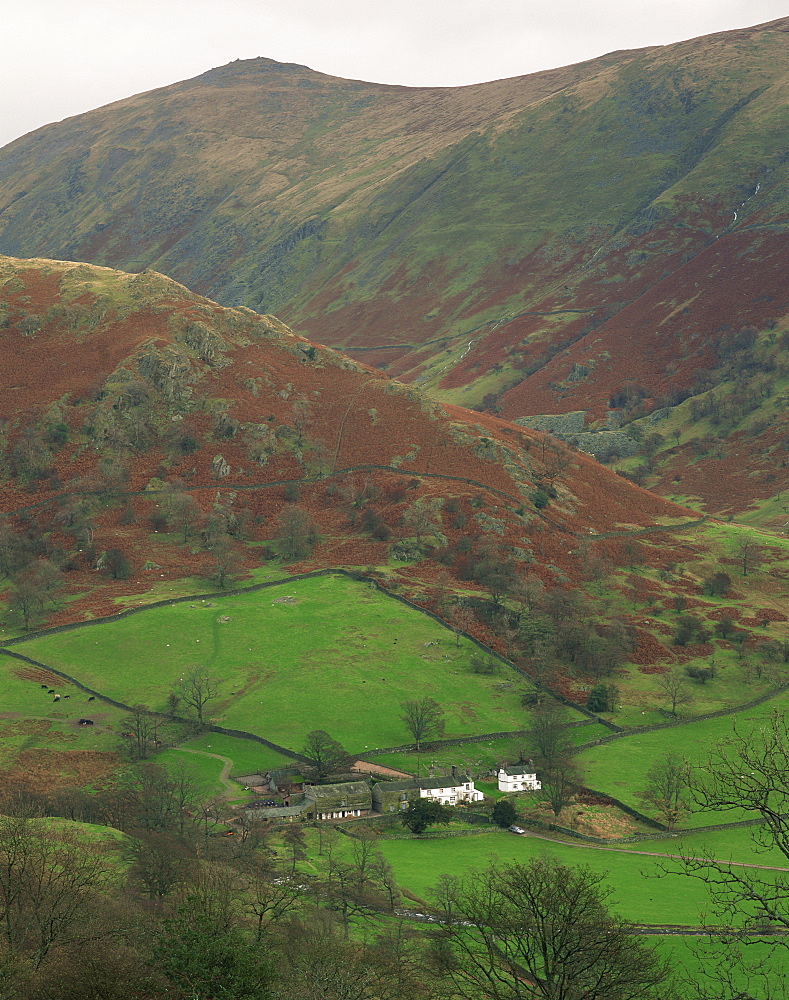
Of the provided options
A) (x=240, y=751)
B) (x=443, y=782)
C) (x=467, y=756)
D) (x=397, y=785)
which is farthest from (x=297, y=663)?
(x=443, y=782)

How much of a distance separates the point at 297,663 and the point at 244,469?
219ft

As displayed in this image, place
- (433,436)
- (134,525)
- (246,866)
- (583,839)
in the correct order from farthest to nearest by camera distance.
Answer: (433,436) < (134,525) < (583,839) < (246,866)

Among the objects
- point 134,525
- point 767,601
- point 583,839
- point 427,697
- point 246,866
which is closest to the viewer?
point 246,866

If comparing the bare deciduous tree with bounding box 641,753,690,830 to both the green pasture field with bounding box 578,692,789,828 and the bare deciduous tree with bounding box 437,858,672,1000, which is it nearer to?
the green pasture field with bounding box 578,692,789,828

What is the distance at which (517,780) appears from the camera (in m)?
94.2

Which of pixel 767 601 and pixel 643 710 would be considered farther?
pixel 767 601

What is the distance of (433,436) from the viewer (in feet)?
588

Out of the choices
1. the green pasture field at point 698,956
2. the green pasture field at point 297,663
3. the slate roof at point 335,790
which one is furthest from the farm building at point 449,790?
the green pasture field at point 698,956

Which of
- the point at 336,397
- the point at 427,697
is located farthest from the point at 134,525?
the point at 427,697

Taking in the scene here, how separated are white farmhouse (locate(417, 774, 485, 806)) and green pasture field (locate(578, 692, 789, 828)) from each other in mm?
13656

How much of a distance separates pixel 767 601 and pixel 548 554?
36.0m

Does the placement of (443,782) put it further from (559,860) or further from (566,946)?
(566,946)

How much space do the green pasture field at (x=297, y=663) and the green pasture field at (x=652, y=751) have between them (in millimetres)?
12097

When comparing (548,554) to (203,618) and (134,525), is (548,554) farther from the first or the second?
(134,525)
